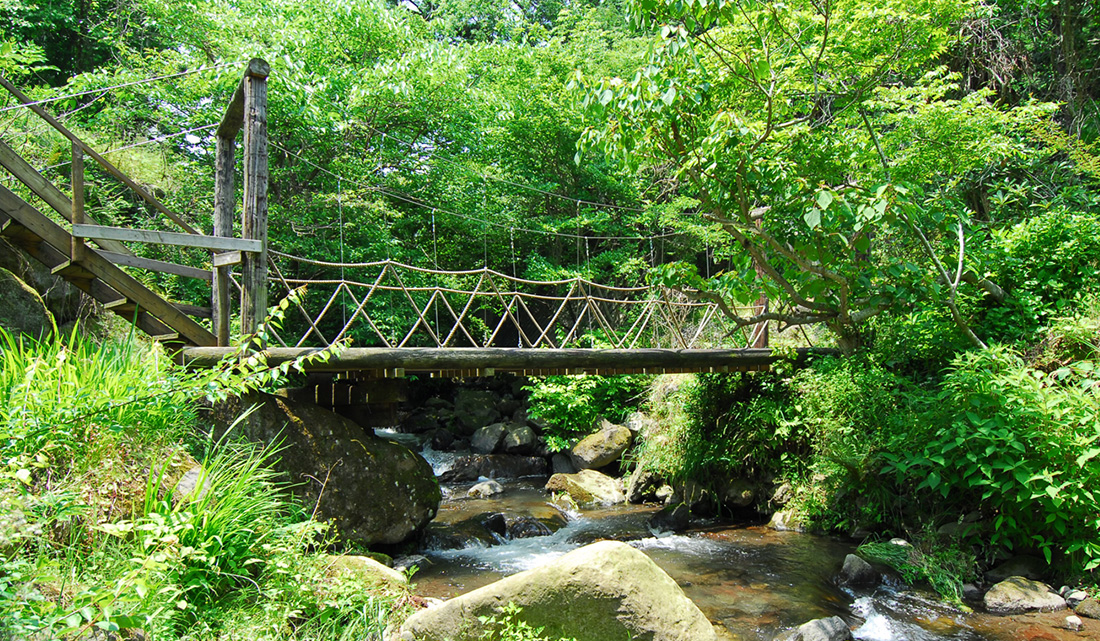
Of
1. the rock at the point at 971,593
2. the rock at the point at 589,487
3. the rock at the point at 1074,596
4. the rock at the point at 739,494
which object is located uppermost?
the rock at the point at 1074,596

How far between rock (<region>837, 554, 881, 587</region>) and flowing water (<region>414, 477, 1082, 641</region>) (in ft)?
0.30

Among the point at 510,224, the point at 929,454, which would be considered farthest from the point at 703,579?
the point at 510,224

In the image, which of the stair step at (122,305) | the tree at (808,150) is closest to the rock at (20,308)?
the stair step at (122,305)

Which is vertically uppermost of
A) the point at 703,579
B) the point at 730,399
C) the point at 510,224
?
the point at 510,224

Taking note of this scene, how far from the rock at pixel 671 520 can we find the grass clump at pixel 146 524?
170 inches

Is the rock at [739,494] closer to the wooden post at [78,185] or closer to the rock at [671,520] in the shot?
the rock at [671,520]

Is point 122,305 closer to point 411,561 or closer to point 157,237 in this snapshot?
point 157,237

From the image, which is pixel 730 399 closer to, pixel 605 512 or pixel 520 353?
pixel 605 512

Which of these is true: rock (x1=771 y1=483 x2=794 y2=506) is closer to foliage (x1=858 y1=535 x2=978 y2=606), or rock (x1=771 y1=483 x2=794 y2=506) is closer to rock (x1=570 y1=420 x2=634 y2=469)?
foliage (x1=858 y1=535 x2=978 y2=606)

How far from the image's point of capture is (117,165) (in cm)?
964

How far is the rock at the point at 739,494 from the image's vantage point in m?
8.23

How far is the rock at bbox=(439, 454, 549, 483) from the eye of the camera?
10.7 m

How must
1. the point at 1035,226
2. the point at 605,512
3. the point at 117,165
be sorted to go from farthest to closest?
the point at 117,165
the point at 605,512
the point at 1035,226

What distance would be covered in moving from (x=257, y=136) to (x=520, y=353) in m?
3.15
